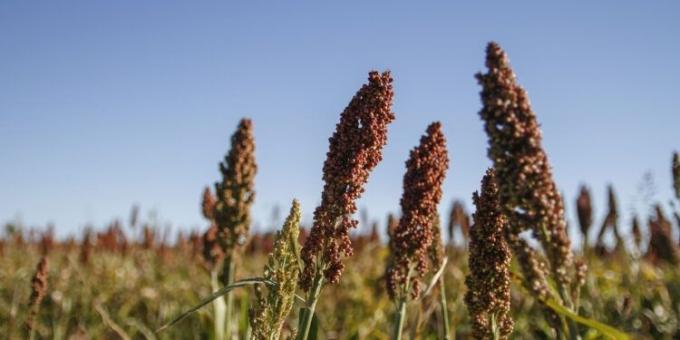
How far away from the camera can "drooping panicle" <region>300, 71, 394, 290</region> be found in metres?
2.99

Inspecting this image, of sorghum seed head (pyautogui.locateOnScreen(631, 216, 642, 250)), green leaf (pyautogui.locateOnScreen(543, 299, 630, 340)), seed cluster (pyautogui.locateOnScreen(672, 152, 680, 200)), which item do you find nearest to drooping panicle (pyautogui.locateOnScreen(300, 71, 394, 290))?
green leaf (pyautogui.locateOnScreen(543, 299, 630, 340))

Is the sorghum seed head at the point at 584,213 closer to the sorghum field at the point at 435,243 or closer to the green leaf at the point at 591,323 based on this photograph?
the sorghum field at the point at 435,243

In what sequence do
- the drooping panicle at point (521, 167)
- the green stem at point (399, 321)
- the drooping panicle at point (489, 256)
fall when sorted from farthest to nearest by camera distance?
the green stem at point (399, 321) < the drooping panicle at point (489, 256) < the drooping panicle at point (521, 167)

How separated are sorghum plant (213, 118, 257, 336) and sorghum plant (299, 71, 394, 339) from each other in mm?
2584

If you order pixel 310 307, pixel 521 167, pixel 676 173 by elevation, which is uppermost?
pixel 676 173

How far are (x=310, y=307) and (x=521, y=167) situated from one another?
1.31 m

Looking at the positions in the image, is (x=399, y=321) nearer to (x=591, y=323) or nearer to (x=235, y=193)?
(x=591, y=323)

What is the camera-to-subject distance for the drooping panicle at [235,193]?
5531 millimetres

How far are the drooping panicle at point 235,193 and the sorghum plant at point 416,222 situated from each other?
243 cm

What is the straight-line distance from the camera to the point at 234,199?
18.2ft

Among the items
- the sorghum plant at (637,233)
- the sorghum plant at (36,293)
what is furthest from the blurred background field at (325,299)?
the sorghum plant at (36,293)

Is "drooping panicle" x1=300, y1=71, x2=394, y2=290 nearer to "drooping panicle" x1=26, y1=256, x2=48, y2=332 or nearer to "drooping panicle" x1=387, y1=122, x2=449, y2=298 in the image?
"drooping panicle" x1=387, y1=122, x2=449, y2=298

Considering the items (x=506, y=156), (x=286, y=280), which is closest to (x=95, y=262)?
(x=286, y=280)

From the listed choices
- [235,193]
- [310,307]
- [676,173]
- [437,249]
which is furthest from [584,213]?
[310,307]
